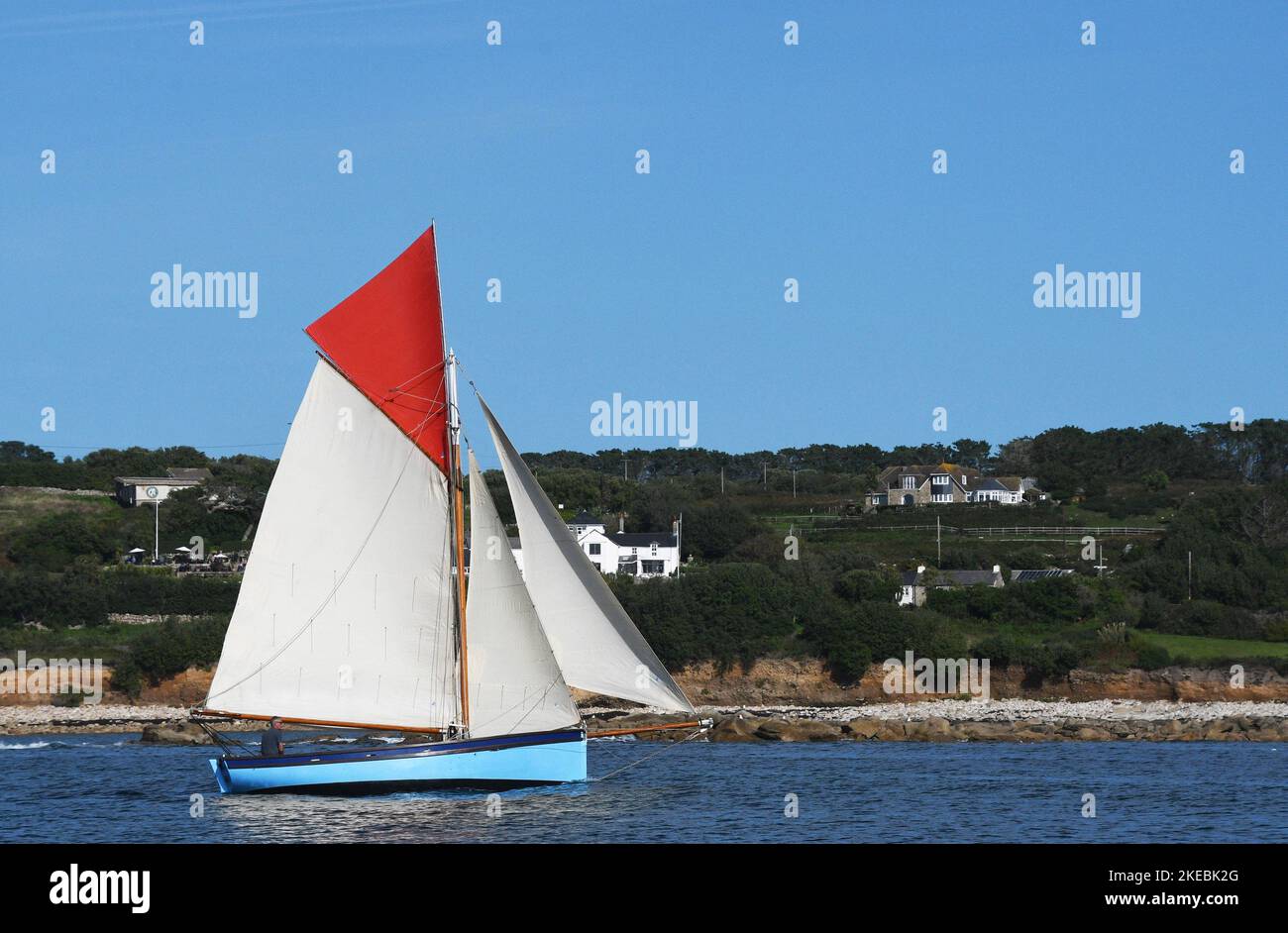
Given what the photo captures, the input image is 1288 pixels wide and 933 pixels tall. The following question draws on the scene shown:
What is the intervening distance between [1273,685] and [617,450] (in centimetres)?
12103

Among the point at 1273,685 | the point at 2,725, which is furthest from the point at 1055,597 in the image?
the point at 2,725

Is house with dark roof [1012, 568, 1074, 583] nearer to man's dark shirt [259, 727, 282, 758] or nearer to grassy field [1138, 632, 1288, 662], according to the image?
grassy field [1138, 632, 1288, 662]

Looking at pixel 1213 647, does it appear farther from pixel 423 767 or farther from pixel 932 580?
pixel 423 767

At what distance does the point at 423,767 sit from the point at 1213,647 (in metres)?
54.1

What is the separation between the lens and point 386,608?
110 ft

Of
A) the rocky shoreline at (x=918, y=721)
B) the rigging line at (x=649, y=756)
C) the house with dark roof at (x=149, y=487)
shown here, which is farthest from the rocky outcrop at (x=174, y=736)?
the house with dark roof at (x=149, y=487)

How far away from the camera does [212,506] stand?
112312 mm

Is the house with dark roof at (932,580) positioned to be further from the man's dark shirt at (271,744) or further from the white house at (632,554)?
the man's dark shirt at (271,744)

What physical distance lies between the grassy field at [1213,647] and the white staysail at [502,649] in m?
48.8

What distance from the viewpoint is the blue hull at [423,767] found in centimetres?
3291

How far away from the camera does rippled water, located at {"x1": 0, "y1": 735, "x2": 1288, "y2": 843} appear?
29.1 metres

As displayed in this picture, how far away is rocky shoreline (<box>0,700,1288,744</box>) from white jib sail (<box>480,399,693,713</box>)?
67.6 feet
